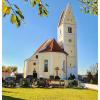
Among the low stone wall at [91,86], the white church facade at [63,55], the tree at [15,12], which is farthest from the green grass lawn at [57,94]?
the tree at [15,12]

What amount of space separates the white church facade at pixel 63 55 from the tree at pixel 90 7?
4.1 inches

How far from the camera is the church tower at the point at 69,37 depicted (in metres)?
2.30

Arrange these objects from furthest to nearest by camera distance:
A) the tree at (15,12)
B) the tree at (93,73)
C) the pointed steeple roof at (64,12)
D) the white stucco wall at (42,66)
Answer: the white stucco wall at (42,66) < the pointed steeple roof at (64,12) < the tree at (93,73) < the tree at (15,12)

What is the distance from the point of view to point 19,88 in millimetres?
2727

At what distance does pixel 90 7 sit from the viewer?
7.58 feet

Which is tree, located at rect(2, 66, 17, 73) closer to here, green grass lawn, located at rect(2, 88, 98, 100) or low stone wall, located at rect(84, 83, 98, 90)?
green grass lawn, located at rect(2, 88, 98, 100)

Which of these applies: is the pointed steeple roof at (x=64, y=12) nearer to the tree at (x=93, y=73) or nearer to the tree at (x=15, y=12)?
the tree at (x=93, y=73)

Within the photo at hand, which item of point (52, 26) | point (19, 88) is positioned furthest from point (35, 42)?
point (19, 88)

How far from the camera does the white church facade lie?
2320 millimetres

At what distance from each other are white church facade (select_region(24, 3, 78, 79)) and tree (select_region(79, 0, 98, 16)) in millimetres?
105

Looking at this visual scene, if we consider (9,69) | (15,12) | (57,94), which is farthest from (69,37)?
(15,12)

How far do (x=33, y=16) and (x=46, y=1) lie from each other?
15 cm

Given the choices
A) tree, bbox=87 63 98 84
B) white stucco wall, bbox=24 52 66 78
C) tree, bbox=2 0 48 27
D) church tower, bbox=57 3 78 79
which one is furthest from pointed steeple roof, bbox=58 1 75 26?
tree, bbox=2 0 48 27

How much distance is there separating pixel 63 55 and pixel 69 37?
18 centimetres
